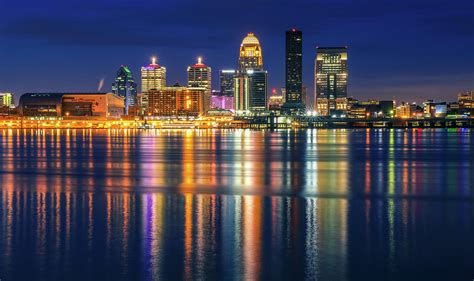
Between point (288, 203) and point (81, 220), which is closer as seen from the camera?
point (81, 220)

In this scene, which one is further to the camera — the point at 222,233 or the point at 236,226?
the point at 236,226

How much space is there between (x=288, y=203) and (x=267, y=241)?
7.02 m

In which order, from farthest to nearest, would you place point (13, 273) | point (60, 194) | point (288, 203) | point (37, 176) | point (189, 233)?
1. point (37, 176)
2. point (60, 194)
3. point (288, 203)
4. point (189, 233)
5. point (13, 273)

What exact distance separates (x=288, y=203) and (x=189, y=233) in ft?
22.1

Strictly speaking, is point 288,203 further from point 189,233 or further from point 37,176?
point 37,176

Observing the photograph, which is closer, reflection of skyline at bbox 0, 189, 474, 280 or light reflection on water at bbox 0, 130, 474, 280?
light reflection on water at bbox 0, 130, 474, 280

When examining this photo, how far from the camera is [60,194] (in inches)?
1033

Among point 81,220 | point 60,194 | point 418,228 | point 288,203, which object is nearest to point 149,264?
point 81,220

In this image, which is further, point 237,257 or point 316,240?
point 316,240

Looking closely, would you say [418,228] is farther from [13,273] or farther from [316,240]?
[13,273]

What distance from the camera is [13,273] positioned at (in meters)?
13.3

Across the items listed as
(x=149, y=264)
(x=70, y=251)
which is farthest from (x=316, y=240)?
(x=70, y=251)

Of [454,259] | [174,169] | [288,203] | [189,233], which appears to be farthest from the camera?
[174,169]

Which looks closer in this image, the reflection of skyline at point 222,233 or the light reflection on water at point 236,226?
the light reflection on water at point 236,226
